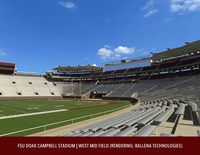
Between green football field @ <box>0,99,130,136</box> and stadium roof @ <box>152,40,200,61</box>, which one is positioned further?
stadium roof @ <box>152,40,200,61</box>

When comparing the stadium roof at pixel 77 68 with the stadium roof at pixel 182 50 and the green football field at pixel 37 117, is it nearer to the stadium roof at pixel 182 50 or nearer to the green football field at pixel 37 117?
the stadium roof at pixel 182 50

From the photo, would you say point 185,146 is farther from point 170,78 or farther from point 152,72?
point 152,72

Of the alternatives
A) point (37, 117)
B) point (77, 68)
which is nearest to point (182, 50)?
point (37, 117)

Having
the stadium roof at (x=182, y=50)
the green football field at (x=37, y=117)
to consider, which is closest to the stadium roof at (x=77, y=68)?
the stadium roof at (x=182, y=50)

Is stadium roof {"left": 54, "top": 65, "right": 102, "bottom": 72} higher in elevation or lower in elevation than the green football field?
higher

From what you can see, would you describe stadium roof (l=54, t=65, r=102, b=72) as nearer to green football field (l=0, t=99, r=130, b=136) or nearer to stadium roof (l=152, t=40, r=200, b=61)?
stadium roof (l=152, t=40, r=200, b=61)

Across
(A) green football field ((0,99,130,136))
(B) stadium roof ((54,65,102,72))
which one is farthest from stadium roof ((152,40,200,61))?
(B) stadium roof ((54,65,102,72))

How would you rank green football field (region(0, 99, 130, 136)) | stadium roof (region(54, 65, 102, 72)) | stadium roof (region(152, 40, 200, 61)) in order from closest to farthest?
green football field (region(0, 99, 130, 136))
stadium roof (region(152, 40, 200, 61))
stadium roof (region(54, 65, 102, 72))

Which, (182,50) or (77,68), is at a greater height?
(77,68)

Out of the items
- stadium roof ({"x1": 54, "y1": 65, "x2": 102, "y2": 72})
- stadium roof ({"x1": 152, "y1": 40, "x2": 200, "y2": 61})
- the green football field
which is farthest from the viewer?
stadium roof ({"x1": 54, "y1": 65, "x2": 102, "y2": 72})

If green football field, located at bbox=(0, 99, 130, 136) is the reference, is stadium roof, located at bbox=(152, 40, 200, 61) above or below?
above

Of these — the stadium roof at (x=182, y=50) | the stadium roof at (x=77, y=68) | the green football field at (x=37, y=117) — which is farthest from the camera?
the stadium roof at (x=77, y=68)

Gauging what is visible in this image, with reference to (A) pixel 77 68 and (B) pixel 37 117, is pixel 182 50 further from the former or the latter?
(A) pixel 77 68

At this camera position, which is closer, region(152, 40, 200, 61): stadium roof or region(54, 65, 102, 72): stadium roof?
region(152, 40, 200, 61): stadium roof
